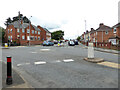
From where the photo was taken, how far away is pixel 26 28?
48281mm

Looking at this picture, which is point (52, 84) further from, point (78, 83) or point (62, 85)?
point (78, 83)

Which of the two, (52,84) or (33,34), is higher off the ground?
(33,34)

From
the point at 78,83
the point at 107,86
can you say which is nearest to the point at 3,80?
the point at 78,83

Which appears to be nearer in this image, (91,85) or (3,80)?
(91,85)

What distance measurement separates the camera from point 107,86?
346 cm

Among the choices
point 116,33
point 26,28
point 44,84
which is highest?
point 26,28

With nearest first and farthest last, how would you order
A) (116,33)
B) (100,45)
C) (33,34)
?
(100,45) → (116,33) → (33,34)

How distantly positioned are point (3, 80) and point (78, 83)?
9.59 feet

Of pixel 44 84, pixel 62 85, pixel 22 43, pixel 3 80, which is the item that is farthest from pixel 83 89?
pixel 22 43

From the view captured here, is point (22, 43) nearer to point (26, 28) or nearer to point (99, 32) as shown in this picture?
point (26, 28)

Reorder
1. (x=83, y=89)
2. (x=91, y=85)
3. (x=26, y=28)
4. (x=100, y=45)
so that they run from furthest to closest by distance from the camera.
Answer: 1. (x=26, y=28)
2. (x=100, y=45)
3. (x=91, y=85)
4. (x=83, y=89)

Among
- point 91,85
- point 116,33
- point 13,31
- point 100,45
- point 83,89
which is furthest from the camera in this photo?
point 13,31

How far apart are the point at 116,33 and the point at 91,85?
3533cm

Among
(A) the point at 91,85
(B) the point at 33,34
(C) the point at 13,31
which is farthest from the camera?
(B) the point at 33,34
